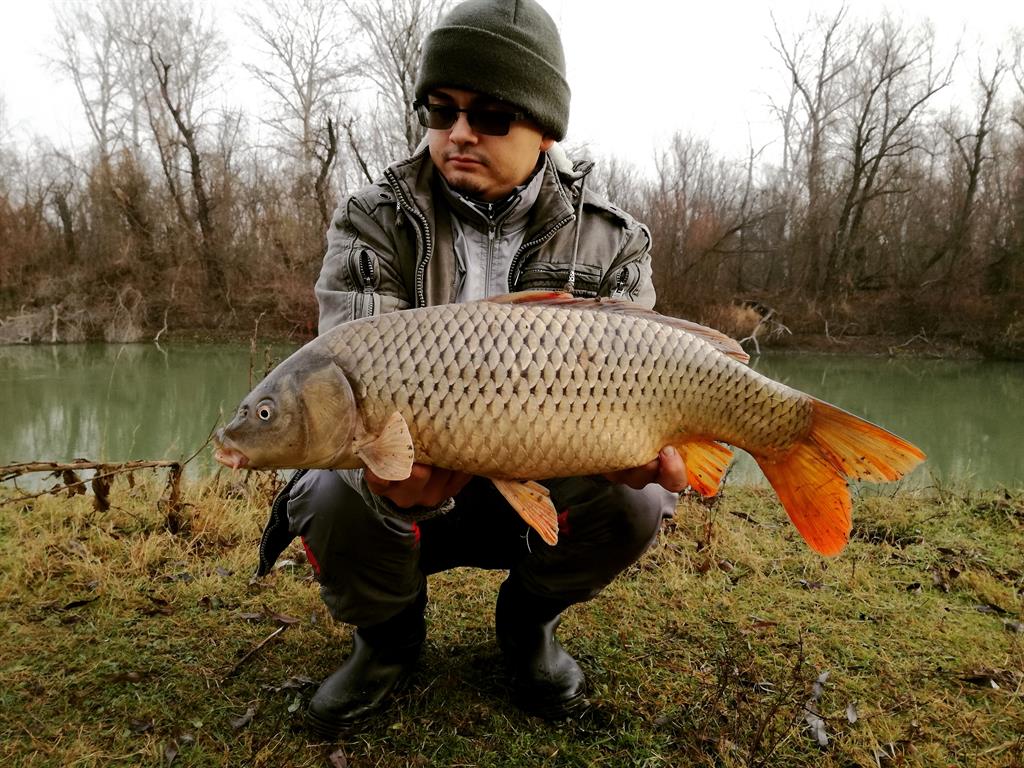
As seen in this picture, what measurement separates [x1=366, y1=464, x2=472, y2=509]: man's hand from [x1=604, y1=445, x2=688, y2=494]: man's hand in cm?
27

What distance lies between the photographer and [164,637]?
1543 mm

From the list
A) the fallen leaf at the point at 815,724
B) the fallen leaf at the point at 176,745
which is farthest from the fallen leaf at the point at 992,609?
the fallen leaf at the point at 176,745

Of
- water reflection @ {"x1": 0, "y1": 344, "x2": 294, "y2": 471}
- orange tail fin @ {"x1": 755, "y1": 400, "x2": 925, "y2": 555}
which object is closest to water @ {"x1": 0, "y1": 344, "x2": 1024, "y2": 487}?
water reflection @ {"x1": 0, "y1": 344, "x2": 294, "y2": 471}

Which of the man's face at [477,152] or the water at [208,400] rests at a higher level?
the man's face at [477,152]

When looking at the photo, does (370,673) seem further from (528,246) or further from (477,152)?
(477,152)

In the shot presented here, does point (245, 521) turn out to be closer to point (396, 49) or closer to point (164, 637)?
point (164, 637)

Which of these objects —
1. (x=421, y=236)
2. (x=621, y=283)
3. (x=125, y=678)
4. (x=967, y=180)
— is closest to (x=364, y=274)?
(x=421, y=236)

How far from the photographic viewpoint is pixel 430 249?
140 cm

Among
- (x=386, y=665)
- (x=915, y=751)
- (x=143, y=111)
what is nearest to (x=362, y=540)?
(x=386, y=665)

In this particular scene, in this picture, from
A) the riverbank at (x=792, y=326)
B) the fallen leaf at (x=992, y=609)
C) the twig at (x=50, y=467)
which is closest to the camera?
the twig at (x=50, y=467)

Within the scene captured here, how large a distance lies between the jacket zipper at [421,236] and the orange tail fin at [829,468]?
2.37ft

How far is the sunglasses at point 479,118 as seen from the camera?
137 centimetres

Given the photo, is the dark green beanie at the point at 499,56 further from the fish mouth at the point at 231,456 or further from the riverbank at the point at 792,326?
the riverbank at the point at 792,326

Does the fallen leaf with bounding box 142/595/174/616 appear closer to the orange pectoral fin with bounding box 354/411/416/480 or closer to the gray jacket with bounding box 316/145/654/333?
the gray jacket with bounding box 316/145/654/333
